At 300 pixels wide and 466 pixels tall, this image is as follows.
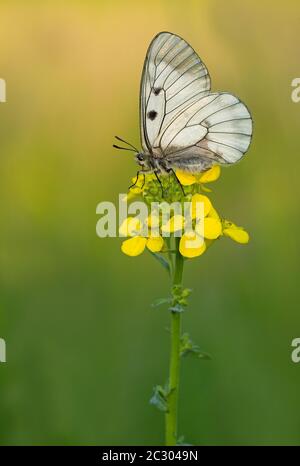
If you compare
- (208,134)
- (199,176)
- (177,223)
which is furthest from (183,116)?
(177,223)

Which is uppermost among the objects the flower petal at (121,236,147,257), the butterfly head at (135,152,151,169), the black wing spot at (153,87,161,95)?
the black wing spot at (153,87,161,95)

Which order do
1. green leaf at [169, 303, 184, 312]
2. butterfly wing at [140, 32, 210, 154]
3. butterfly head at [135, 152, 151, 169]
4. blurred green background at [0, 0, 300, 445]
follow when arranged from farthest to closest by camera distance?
blurred green background at [0, 0, 300, 445] < butterfly head at [135, 152, 151, 169] < butterfly wing at [140, 32, 210, 154] < green leaf at [169, 303, 184, 312]

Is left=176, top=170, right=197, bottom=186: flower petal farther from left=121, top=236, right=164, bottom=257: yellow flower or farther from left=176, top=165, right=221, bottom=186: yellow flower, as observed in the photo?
left=121, top=236, right=164, bottom=257: yellow flower

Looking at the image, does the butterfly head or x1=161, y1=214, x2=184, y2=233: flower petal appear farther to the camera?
the butterfly head

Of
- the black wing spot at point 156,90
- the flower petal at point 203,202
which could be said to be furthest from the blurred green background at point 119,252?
the black wing spot at point 156,90

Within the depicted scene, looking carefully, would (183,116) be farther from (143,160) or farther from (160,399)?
(160,399)

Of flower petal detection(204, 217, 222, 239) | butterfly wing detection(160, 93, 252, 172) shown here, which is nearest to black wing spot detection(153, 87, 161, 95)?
butterfly wing detection(160, 93, 252, 172)
